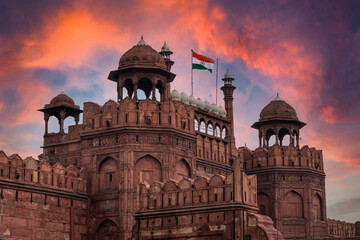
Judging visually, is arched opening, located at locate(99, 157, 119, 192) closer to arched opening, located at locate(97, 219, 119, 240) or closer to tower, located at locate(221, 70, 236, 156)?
arched opening, located at locate(97, 219, 119, 240)

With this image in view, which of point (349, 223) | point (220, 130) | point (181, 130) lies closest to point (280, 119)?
point (220, 130)

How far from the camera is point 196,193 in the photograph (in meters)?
40.2

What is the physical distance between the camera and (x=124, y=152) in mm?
46531

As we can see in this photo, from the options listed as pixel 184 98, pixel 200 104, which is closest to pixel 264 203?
pixel 200 104

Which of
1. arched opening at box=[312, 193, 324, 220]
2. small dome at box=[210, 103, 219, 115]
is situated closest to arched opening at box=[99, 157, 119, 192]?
small dome at box=[210, 103, 219, 115]

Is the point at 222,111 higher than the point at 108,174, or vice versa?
the point at 222,111

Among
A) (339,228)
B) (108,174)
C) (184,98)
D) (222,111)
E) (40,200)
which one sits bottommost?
(339,228)

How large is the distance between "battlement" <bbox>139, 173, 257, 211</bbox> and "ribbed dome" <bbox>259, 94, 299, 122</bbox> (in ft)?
77.5

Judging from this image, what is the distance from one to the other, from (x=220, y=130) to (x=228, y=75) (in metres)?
6.50

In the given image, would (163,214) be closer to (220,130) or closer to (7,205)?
(7,205)

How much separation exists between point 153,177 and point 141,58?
9.24 m

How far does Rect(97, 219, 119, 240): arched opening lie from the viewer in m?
45.9

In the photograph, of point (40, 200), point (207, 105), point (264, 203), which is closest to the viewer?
point (40, 200)

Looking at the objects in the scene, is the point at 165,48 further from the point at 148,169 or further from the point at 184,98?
the point at 148,169
